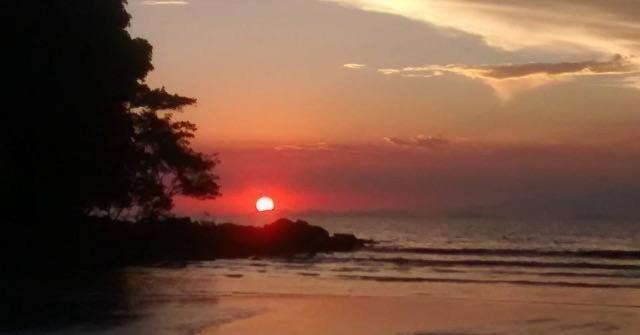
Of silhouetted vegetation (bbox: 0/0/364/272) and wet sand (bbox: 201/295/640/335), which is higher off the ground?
silhouetted vegetation (bbox: 0/0/364/272)

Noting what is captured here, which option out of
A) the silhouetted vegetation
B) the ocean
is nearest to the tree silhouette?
the silhouetted vegetation

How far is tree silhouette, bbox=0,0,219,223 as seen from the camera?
32781 millimetres

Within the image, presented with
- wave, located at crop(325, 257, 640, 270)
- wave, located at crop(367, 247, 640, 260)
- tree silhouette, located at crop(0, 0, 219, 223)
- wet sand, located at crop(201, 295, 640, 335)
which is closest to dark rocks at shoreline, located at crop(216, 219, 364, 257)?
wave, located at crop(367, 247, 640, 260)

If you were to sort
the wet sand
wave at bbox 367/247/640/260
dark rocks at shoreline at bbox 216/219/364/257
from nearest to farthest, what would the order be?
the wet sand, wave at bbox 367/247/640/260, dark rocks at shoreline at bbox 216/219/364/257

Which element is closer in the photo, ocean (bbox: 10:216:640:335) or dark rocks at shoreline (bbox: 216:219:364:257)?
ocean (bbox: 10:216:640:335)

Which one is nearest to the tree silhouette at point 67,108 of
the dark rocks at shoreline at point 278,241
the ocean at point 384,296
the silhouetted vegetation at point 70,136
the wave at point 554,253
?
the silhouetted vegetation at point 70,136

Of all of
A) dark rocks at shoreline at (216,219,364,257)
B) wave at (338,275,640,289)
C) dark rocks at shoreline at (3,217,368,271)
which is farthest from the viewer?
dark rocks at shoreline at (216,219,364,257)

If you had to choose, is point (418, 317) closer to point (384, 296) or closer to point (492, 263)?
point (384, 296)

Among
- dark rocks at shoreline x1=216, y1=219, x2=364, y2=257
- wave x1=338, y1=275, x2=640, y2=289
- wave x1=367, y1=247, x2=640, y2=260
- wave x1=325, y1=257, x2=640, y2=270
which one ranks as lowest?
wave x1=338, y1=275, x2=640, y2=289

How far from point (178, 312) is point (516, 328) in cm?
711

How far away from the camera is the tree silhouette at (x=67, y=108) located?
32.8m

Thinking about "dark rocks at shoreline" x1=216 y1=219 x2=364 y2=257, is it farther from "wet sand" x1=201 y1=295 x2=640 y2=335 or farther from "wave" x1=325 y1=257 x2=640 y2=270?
"wet sand" x1=201 y1=295 x2=640 y2=335

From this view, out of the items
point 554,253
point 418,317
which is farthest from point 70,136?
point 554,253

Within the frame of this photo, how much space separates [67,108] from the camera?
1323 inches
